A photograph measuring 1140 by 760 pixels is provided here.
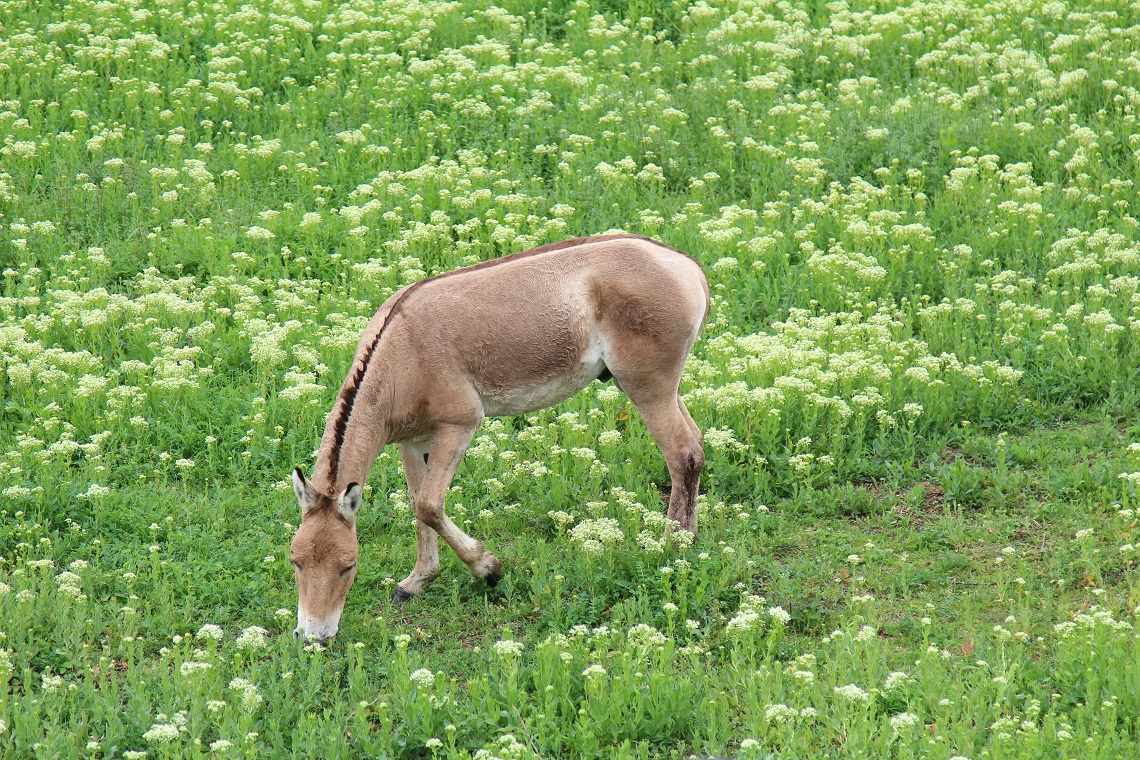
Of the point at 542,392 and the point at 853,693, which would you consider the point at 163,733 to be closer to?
the point at 853,693

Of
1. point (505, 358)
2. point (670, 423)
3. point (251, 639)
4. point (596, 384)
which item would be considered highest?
point (505, 358)

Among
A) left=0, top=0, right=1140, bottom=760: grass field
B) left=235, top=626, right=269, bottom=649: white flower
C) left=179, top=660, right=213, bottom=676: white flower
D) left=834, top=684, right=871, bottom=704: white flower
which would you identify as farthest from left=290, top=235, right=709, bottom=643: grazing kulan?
left=834, top=684, right=871, bottom=704: white flower

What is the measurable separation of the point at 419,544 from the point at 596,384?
10.5 feet

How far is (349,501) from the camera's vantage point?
734 cm

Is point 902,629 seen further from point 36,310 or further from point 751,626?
point 36,310

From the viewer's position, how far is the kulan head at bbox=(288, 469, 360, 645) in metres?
7.29

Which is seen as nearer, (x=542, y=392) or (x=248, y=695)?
(x=248, y=695)

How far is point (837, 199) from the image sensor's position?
1313 centimetres

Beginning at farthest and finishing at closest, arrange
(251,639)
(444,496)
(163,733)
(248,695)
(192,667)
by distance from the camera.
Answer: (444,496) → (251,639) → (192,667) → (248,695) → (163,733)

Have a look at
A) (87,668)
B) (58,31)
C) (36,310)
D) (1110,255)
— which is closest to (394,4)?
(58,31)

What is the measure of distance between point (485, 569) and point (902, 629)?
9.26 ft

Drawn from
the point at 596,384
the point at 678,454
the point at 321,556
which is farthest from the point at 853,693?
the point at 596,384

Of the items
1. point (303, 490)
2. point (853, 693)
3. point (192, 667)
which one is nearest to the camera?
point (853, 693)

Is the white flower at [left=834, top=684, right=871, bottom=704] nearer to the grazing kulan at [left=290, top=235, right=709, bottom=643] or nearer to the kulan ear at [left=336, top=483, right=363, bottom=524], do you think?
the grazing kulan at [left=290, top=235, right=709, bottom=643]
